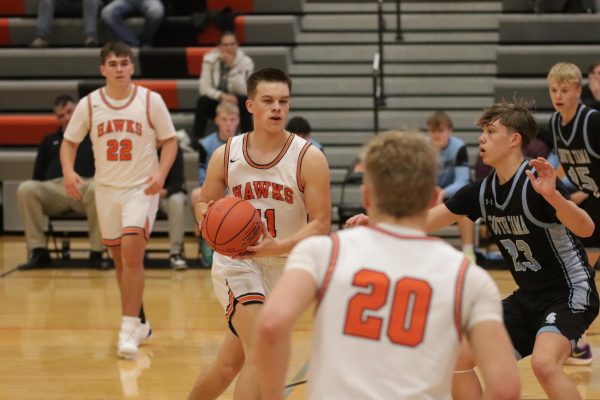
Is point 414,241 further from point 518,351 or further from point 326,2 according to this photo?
point 326,2

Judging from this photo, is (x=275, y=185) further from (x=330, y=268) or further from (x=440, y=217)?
(x=330, y=268)

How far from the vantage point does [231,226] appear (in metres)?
4.26

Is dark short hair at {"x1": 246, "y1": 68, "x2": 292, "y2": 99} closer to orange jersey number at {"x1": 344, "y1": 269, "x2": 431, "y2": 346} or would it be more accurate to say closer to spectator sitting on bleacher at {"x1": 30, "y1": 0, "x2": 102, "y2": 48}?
orange jersey number at {"x1": 344, "y1": 269, "x2": 431, "y2": 346}

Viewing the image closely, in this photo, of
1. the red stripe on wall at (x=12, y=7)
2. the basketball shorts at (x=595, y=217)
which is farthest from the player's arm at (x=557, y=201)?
the red stripe on wall at (x=12, y=7)

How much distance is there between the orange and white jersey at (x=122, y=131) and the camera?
7016 millimetres

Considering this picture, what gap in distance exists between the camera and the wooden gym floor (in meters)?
6.05

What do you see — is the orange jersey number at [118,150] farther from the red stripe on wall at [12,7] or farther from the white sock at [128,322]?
the red stripe on wall at [12,7]

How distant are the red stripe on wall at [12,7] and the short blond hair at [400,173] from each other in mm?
11408

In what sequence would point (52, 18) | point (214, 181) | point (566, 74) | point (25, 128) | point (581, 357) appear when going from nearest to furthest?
point (214, 181) < point (566, 74) < point (581, 357) < point (25, 128) < point (52, 18)

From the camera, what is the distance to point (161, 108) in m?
7.08

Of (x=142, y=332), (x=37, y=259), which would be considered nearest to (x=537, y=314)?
(x=142, y=332)

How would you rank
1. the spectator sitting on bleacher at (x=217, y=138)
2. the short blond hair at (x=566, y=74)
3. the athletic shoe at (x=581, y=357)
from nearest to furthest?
the short blond hair at (x=566, y=74) → the athletic shoe at (x=581, y=357) → the spectator sitting on bleacher at (x=217, y=138)

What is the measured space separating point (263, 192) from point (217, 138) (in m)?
5.62

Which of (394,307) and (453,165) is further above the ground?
(394,307)
